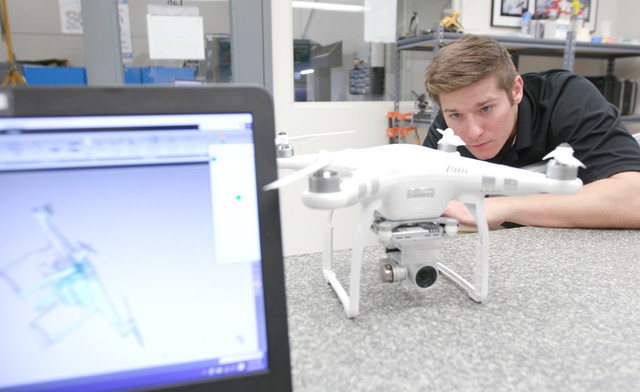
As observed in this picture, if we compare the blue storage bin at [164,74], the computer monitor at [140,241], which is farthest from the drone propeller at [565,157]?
the blue storage bin at [164,74]

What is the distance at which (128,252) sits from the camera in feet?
1.02

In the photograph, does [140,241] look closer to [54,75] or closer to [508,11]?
[54,75]

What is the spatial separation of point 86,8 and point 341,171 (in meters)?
1.72

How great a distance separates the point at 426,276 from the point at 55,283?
39 cm

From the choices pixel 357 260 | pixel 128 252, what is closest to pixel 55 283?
pixel 128 252

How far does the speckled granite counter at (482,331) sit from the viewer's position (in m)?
0.40

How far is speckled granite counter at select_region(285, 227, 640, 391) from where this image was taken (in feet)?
1.30

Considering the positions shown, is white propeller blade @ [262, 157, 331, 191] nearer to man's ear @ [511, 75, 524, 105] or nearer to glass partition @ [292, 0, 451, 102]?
man's ear @ [511, 75, 524, 105]

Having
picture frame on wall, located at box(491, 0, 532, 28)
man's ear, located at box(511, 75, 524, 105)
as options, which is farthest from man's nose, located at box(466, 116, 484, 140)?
picture frame on wall, located at box(491, 0, 532, 28)

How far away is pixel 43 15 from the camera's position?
1883mm

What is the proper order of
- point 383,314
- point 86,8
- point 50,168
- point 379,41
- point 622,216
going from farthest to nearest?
1. point 379,41
2. point 86,8
3. point 622,216
4. point 383,314
5. point 50,168

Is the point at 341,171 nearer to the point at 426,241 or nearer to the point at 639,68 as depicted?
the point at 426,241

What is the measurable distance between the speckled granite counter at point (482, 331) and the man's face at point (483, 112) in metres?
0.47

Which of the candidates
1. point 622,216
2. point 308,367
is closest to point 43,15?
point 308,367
